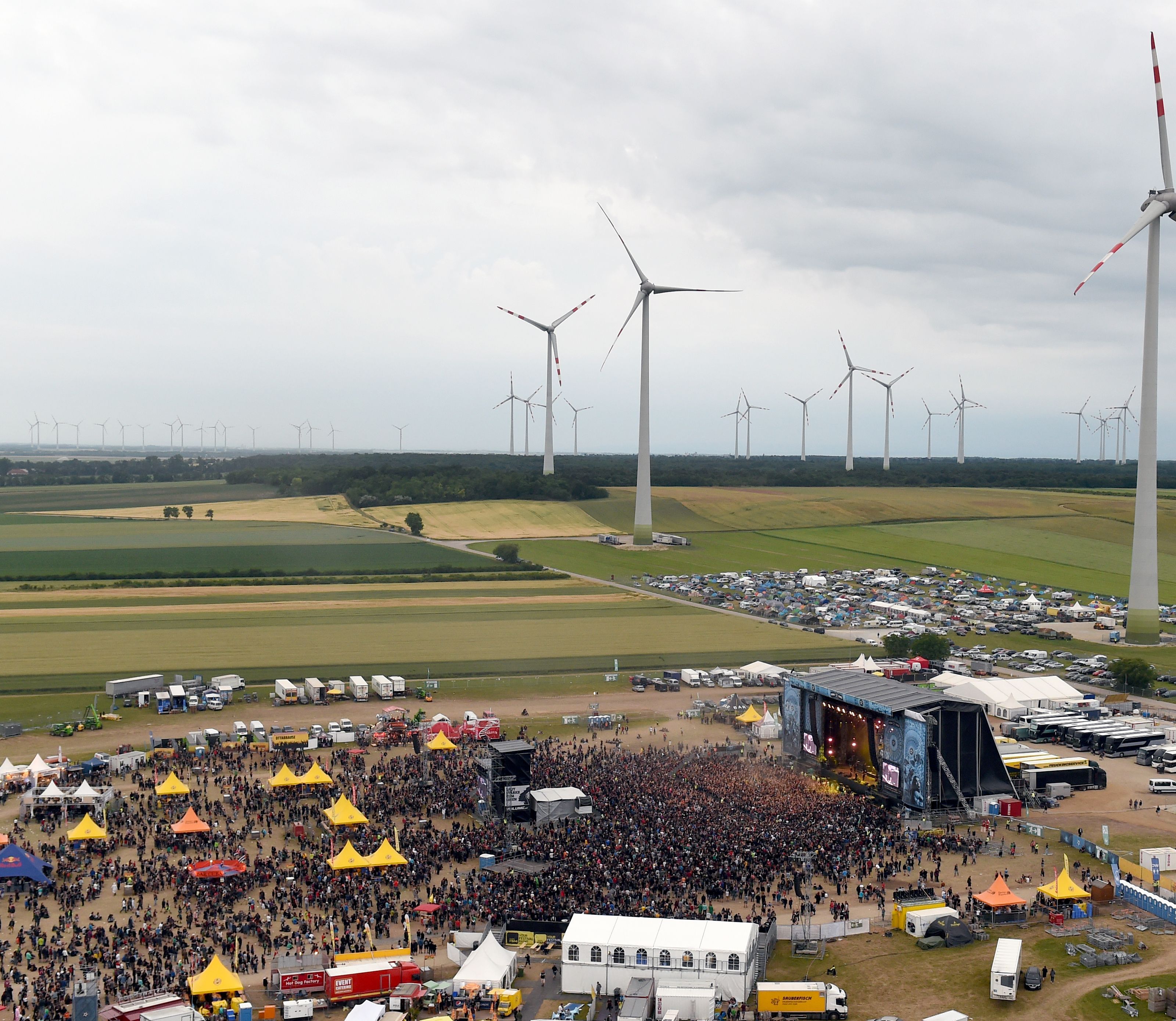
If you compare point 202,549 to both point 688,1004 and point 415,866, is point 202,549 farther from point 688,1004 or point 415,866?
point 688,1004

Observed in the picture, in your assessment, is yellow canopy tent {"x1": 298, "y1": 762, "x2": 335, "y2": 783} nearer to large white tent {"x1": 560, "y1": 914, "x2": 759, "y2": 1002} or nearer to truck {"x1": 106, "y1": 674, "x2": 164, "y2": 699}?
large white tent {"x1": 560, "y1": 914, "x2": 759, "y2": 1002}

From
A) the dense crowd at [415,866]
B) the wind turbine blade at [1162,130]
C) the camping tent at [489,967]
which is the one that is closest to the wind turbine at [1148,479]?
the wind turbine blade at [1162,130]

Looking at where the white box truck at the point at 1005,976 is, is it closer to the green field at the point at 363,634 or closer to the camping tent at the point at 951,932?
the camping tent at the point at 951,932

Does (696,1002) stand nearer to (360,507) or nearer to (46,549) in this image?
(46,549)

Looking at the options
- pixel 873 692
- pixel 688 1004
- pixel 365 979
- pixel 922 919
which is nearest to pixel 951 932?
pixel 922 919

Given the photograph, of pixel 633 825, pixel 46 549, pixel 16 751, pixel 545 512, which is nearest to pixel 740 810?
pixel 633 825

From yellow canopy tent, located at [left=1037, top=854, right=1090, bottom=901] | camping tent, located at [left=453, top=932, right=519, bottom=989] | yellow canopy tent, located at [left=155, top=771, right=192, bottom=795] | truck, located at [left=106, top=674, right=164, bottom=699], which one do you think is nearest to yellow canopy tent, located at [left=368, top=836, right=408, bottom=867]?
camping tent, located at [left=453, top=932, right=519, bottom=989]
